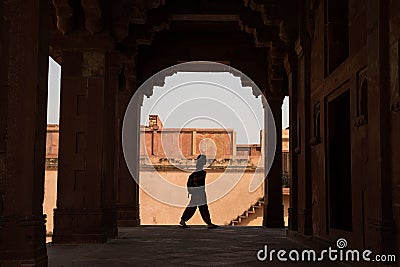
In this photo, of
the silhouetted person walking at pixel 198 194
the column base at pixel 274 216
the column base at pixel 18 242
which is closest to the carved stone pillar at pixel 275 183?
the column base at pixel 274 216

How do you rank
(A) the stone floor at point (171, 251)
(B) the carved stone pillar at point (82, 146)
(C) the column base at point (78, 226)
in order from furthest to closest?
(B) the carved stone pillar at point (82, 146) < (C) the column base at point (78, 226) < (A) the stone floor at point (171, 251)

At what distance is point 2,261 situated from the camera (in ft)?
19.2

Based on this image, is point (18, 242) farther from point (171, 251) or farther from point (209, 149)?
point (209, 149)

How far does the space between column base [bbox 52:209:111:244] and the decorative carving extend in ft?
10.2

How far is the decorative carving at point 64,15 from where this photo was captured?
31.5 ft

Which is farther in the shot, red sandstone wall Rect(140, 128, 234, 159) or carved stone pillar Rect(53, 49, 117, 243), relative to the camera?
red sandstone wall Rect(140, 128, 234, 159)

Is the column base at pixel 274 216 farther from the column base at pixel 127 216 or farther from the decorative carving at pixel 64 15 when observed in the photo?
the decorative carving at pixel 64 15

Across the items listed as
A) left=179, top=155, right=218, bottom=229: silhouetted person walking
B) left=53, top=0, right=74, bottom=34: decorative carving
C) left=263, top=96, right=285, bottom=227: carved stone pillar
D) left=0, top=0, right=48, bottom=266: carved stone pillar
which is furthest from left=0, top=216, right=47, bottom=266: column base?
left=263, top=96, right=285, bottom=227: carved stone pillar

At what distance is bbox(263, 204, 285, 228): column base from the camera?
1481 centimetres

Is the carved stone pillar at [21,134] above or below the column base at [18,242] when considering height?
above

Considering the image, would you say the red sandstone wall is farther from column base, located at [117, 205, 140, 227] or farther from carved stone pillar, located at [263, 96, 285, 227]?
carved stone pillar, located at [263, 96, 285, 227]

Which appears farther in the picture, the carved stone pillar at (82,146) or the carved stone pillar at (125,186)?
the carved stone pillar at (125,186)

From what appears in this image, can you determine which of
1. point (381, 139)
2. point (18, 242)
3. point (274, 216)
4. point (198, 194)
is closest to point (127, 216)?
point (198, 194)

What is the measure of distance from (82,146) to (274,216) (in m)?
6.54
